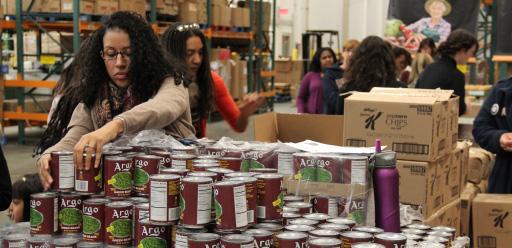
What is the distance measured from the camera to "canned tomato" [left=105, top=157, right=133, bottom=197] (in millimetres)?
2043

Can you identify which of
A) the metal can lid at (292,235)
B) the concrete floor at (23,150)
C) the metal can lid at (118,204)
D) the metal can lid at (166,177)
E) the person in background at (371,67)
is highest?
the person in background at (371,67)

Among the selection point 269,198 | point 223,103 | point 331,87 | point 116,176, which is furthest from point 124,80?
point 331,87

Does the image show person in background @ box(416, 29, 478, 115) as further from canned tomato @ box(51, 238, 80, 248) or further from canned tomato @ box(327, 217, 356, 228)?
canned tomato @ box(51, 238, 80, 248)

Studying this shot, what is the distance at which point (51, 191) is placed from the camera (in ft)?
6.90

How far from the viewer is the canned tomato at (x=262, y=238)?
172cm

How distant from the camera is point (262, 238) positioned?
1.73 meters

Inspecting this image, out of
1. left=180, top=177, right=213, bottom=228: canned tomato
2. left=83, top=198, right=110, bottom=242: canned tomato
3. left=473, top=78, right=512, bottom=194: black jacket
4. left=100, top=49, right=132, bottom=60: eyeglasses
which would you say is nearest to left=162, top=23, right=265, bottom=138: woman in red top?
left=100, top=49, right=132, bottom=60: eyeglasses

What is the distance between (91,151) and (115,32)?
28.8 inches

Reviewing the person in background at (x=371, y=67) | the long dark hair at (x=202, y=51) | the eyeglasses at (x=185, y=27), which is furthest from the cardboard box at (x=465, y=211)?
the eyeglasses at (x=185, y=27)

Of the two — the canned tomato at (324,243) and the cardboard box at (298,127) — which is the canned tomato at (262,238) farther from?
the cardboard box at (298,127)

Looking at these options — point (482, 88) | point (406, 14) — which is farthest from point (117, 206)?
point (406, 14)

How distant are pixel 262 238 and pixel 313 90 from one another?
495cm

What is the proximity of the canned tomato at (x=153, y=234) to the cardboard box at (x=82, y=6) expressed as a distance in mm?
6905

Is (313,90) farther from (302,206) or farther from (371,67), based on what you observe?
(302,206)
